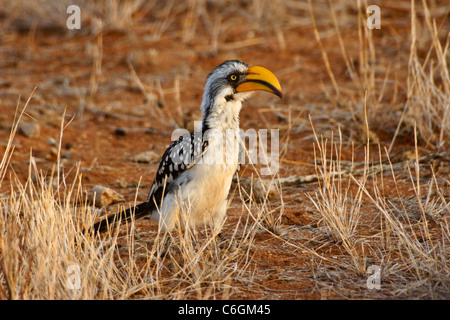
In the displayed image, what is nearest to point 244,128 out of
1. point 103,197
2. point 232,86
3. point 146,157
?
point 146,157

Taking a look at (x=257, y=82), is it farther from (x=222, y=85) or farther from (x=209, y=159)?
(x=209, y=159)

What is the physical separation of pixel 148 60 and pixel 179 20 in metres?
1.73

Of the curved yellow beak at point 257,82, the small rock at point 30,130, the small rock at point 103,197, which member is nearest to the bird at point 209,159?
the curved yellow beak at point 257,82

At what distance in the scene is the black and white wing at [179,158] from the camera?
12.7 ft

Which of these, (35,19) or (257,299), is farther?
(35,19)

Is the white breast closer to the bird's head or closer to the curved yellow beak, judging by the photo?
the bird's head

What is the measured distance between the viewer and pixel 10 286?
2814 mm

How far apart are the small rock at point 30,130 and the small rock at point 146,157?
1.15 metres

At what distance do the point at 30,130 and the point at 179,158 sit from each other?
2.76 metres

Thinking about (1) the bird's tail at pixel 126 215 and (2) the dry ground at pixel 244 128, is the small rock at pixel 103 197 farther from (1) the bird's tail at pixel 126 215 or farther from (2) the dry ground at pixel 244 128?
(1) the bird's tail at pixel 126 215

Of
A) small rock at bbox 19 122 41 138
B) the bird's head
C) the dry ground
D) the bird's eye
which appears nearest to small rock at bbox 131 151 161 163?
the dry ground
